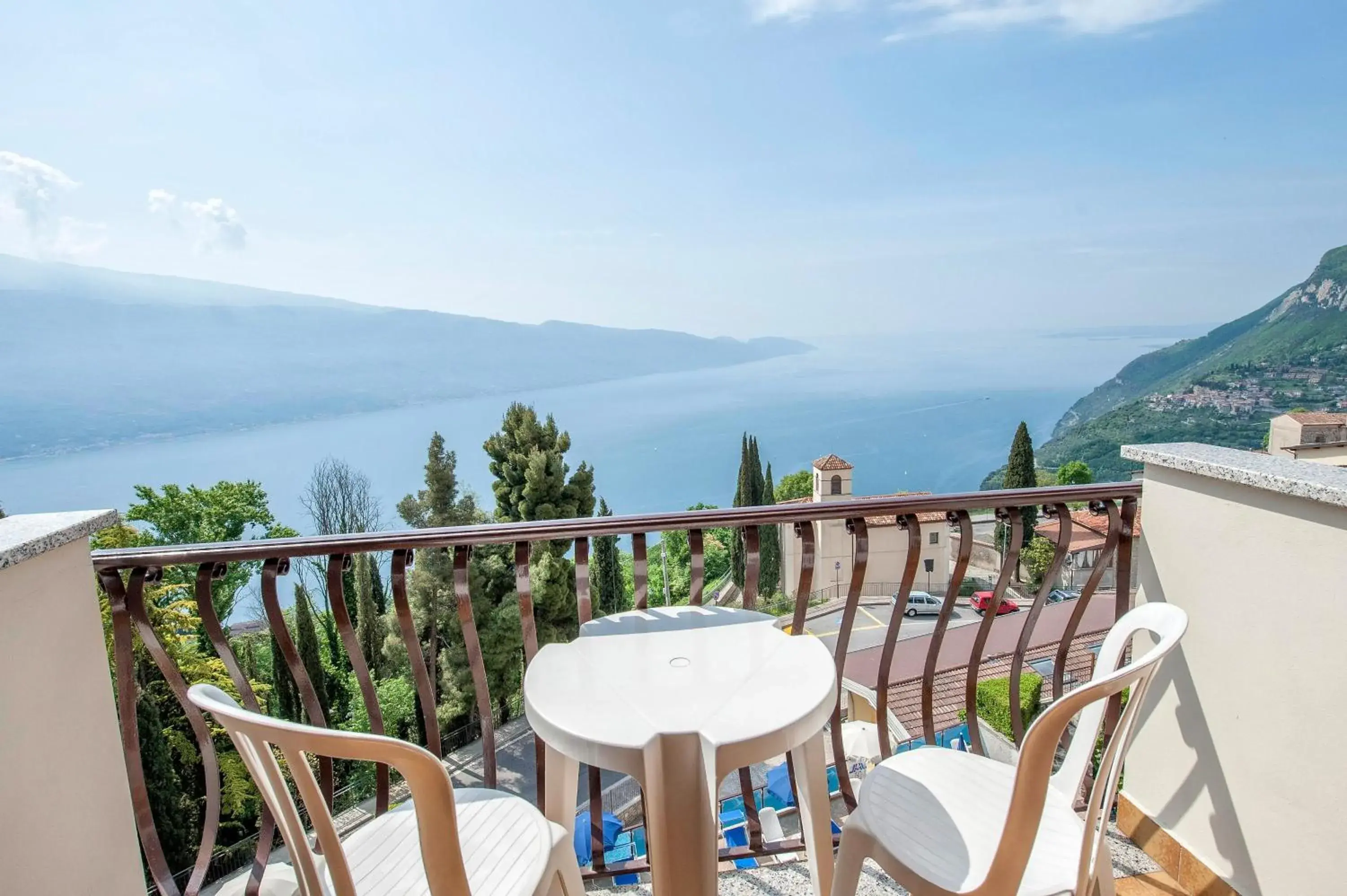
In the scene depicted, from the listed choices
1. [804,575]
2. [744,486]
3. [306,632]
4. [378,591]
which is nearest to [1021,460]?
[744,486]

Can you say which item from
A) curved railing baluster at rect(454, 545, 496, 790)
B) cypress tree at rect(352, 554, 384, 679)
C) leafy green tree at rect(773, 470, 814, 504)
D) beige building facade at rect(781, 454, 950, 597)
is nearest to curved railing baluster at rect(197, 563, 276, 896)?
curved railing baluster at rect(454, 545, 496, 790)

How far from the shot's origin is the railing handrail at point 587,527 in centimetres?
168

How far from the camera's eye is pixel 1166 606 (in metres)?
1.30

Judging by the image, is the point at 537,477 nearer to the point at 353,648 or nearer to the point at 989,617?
the point at 353,648

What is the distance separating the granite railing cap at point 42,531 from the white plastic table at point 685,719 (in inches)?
37.4

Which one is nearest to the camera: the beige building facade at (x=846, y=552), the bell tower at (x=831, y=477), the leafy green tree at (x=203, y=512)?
the leafy green tree at (x=203, y=512)

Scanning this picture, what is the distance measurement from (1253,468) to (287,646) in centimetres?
237

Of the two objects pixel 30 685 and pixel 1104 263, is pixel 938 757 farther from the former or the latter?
pixel 1104 263

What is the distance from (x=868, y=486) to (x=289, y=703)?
167ft

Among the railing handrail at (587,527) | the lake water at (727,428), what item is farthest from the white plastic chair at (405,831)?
the lake water at (727,428)

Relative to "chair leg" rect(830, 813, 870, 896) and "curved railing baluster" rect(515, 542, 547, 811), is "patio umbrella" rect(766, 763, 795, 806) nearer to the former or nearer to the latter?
"curved railing baluster" rect(515, 542, 547, 811)

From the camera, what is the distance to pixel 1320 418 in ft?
70.8

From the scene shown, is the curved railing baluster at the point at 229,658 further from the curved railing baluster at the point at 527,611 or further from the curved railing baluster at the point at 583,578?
the curved railing baluster at the point at 583,578

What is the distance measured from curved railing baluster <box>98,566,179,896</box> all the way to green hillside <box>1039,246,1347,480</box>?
1081 inches
